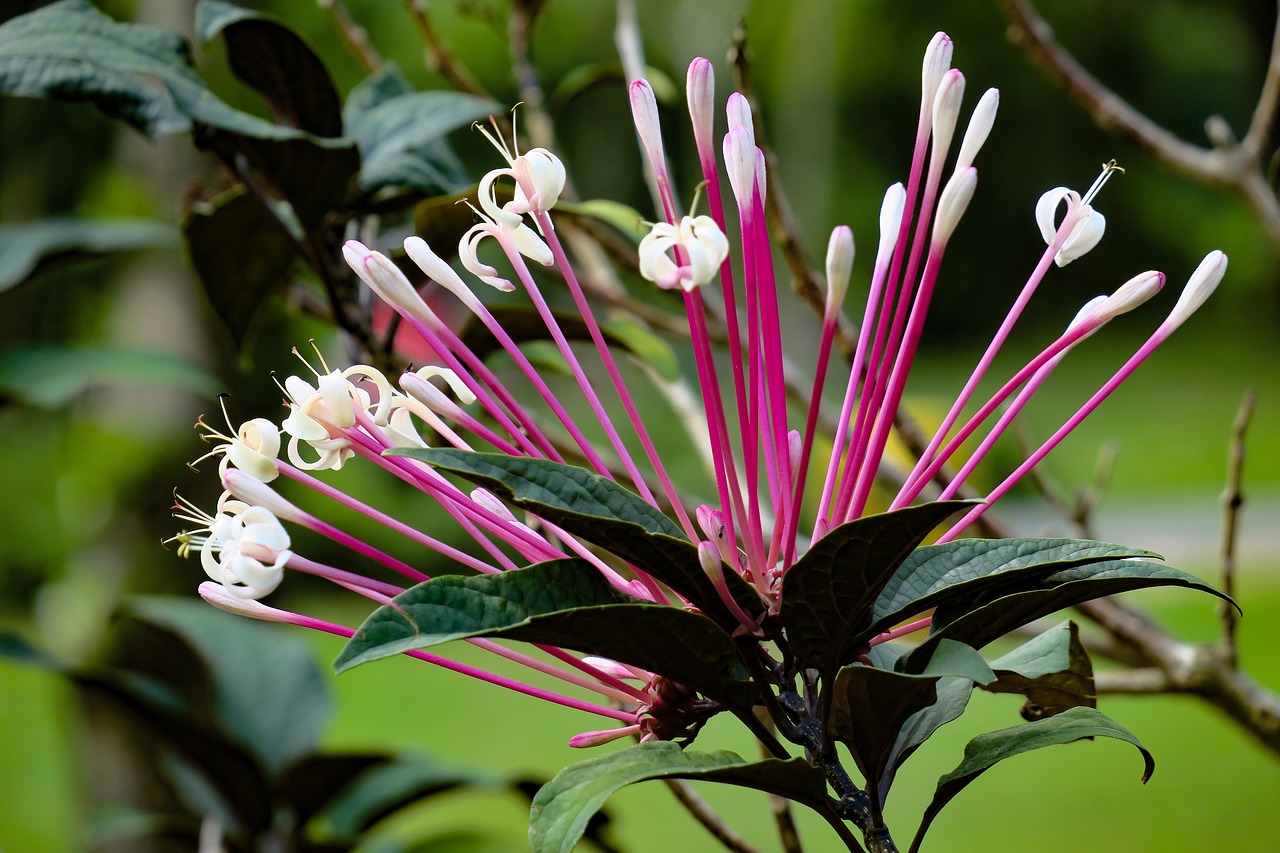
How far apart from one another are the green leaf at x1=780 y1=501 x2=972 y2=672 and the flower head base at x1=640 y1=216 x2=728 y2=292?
0.27 feet

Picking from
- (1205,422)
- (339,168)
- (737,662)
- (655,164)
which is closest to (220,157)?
(339,168)

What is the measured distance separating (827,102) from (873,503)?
746 cm

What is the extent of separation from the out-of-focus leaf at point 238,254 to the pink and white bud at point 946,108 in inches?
18.1

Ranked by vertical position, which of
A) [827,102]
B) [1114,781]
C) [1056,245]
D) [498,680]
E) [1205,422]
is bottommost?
[498,680]

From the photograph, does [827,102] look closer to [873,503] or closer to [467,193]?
[873,503]

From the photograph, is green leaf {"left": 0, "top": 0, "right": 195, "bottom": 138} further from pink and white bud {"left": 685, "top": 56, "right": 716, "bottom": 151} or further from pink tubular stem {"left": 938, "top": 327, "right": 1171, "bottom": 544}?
pink tubular stem {"left": 938, "top": 327, "right": 1171, "bottom": 544}

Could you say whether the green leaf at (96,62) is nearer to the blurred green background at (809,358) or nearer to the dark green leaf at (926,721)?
the blurred green background at (809,358)

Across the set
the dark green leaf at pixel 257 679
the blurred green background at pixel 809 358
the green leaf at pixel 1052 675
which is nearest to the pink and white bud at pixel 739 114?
the green leaf at pixel 1052 675

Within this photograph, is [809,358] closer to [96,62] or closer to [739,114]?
[96,62]

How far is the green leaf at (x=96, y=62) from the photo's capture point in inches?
22.9

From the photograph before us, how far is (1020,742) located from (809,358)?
8709 millimetres

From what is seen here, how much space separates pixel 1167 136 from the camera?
961mm

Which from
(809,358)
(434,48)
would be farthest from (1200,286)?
(809,358)

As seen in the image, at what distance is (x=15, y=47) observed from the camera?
0.57m
